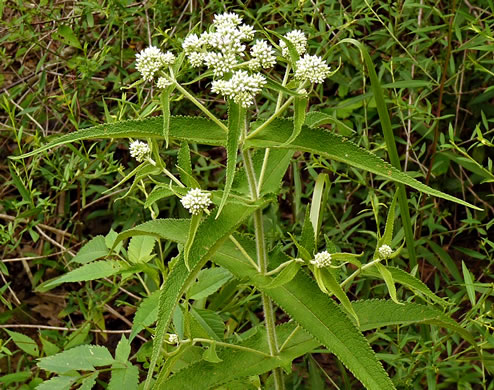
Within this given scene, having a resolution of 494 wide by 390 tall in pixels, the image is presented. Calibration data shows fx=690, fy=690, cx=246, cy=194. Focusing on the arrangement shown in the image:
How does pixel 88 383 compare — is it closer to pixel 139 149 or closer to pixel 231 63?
pixel 139 149

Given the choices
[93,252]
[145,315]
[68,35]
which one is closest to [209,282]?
[145,315]

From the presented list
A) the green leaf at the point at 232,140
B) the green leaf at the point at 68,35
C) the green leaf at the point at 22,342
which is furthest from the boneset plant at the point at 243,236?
the green leaf at the point at 68,35

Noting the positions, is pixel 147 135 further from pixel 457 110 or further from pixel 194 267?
pixel 457 110

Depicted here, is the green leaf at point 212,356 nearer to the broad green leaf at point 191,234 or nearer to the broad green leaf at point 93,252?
the broad green leaf at point 191,234

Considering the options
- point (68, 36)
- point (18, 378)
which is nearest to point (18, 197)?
point (68, 36)

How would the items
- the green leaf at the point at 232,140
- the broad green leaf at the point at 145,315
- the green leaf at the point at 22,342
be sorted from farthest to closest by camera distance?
the green leaf at the point at 22,342 → the broad green leaf at the point at 145,315 → the green leaf at the point at 232,140

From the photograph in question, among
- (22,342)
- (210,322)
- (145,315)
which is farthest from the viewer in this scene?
(22,342)

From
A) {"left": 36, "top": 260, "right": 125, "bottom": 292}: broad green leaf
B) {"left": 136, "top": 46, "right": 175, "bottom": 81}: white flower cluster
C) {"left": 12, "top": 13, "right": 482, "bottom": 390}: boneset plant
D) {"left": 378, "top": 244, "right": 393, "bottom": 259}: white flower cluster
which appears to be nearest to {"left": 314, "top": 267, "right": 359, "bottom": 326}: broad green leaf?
{"left": 12, "top": 13, "right": 482, "bottom": 390}: boneset plant
